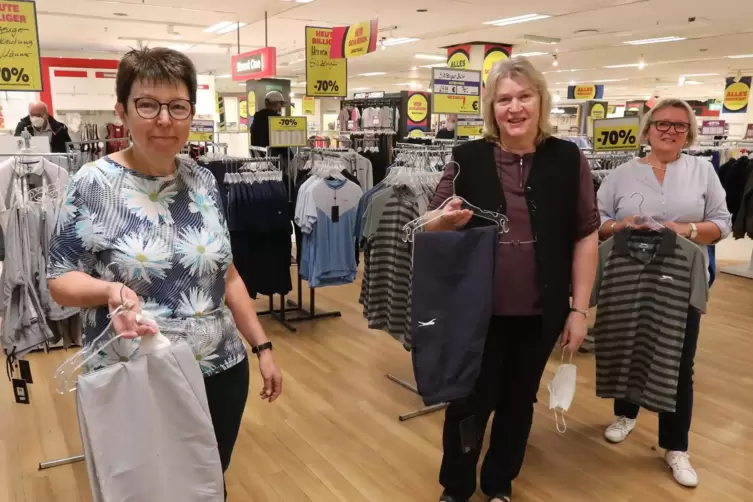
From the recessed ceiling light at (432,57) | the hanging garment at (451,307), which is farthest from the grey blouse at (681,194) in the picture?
the recessed ceiling light at (432,57)

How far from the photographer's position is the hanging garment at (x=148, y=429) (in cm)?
120

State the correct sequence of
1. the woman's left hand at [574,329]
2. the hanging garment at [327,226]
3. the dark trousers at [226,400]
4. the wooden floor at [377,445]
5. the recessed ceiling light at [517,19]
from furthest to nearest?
the recessed ceiling light at [517,19] → the hanging garment at [327,226] → the wooden floor at [377,445] → the woman's left hand at [574,329] → the dark trousers at [226,400]

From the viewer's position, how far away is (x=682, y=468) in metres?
2.74

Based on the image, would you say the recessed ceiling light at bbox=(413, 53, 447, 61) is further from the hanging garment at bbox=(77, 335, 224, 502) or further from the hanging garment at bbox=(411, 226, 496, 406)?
the hanging garment at bbox=(77, 335, 224, 502)

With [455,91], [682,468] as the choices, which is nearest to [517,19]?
[455,91]

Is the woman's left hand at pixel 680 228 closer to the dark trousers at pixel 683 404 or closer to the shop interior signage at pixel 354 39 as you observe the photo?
the dark trousers at pixel 683 404

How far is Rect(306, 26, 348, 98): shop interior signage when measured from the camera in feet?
18.7

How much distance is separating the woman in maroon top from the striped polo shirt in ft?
2.33

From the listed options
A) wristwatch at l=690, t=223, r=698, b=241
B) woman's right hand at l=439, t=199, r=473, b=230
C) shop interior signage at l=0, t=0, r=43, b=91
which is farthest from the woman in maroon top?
shop interior signage at l=0, t=0, r=43, b=91

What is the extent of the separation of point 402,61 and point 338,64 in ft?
31.6

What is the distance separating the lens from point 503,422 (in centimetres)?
232

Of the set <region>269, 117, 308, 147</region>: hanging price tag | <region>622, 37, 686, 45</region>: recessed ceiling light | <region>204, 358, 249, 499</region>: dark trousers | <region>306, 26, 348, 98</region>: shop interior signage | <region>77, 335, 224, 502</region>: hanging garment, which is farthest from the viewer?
<region>622, 37, 686, 45</region>: recessed ceiling light

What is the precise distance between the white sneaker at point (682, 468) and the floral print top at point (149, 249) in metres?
2.28

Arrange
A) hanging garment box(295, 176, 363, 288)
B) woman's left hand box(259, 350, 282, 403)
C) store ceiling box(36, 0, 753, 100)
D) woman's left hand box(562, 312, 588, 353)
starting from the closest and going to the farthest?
1. woman's left hand box(259, 350, 282, 403)
2. woman's left hand box(562, 312, 588, 353)
3. hanging garment box(295, 176, 363, 288)
4. store ceiling box(36, 0, 753, 100)
